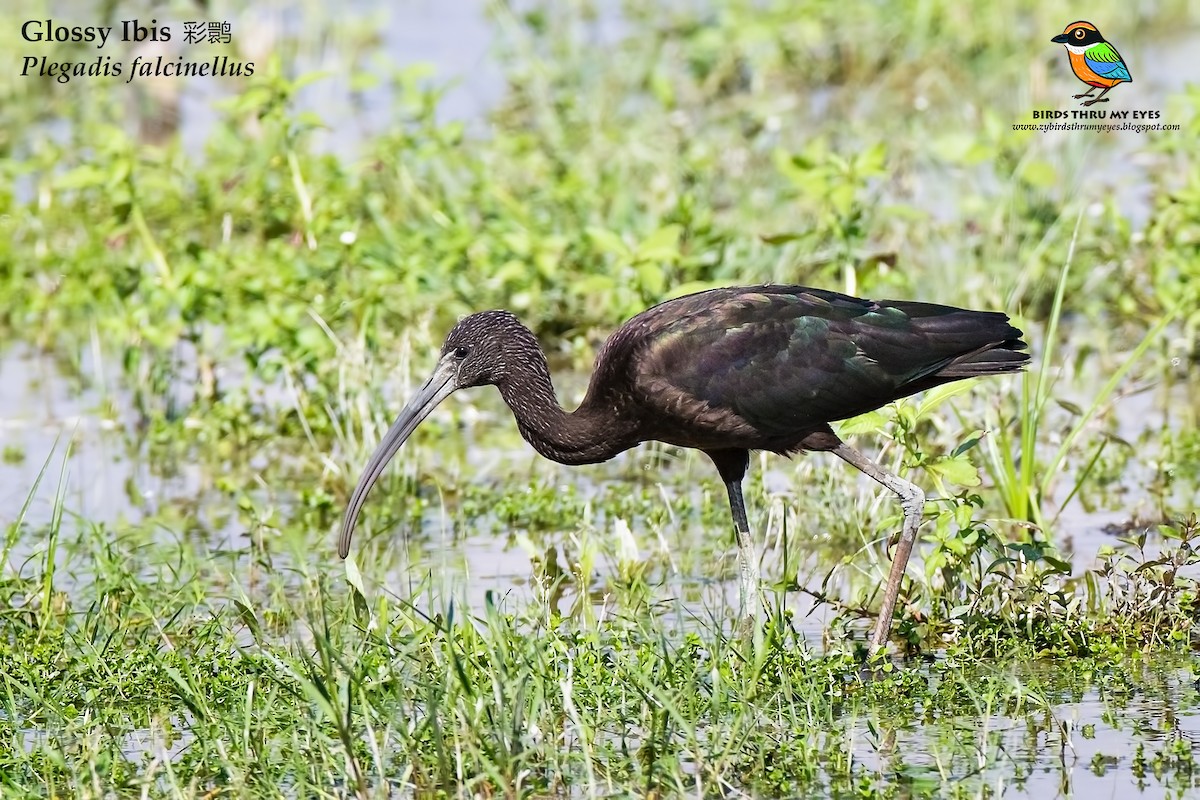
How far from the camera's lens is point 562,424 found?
5.68 m

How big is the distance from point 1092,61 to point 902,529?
17.6 feet

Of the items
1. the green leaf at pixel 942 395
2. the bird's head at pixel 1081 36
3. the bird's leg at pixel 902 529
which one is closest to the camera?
the bird's leg at pixel 902 529

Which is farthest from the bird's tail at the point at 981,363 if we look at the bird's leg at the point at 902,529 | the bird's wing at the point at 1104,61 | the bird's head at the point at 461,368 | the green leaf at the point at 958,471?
the bird's wing at the point at 1104,61

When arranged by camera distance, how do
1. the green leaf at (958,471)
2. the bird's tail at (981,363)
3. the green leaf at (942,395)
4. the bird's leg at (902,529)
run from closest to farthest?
the green leaf at (958,471)
the bird's leg at (902,529)
the green leaf at (942,395)
the bird's tail at (981,363)

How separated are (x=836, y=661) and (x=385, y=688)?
3.81 ft

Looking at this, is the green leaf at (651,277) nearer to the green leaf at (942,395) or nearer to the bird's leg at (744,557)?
the bird's leg at (744,557)

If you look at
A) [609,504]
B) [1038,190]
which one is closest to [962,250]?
[1038,190]

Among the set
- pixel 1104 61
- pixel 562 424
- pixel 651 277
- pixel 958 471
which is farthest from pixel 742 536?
pixel 1104 61

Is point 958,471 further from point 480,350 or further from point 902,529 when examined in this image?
point 480,350

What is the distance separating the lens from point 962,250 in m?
8.59

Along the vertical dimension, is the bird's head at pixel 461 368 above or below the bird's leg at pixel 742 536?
above

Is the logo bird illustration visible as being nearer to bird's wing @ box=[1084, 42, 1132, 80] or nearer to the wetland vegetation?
bird's wing @ box=[1084, 42, 1132, 80]

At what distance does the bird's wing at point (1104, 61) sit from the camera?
10109 millimetres

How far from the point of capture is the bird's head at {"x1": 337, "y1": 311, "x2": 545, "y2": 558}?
5742mm
